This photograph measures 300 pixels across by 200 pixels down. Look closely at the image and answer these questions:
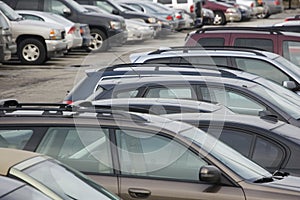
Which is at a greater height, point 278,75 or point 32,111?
point 32,111

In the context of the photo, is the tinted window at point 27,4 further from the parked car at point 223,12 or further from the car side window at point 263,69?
the parked car at point 223,12

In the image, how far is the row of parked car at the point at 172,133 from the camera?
6.42 m

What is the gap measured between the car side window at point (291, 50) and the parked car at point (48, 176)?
9.25 metres

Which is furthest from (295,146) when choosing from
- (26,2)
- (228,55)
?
(26,2)

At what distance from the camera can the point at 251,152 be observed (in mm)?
7586

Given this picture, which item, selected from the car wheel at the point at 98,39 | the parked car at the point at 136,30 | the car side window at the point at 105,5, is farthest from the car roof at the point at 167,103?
the car side window at the point at 105,5

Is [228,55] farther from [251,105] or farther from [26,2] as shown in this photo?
[26,2]

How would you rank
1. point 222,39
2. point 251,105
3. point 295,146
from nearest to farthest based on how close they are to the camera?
point 295,146, point 251,105, point 222,39

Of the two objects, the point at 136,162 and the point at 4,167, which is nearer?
the point at 4,167

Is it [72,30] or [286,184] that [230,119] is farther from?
[72,30]

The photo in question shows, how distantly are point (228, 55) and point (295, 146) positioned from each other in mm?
4512

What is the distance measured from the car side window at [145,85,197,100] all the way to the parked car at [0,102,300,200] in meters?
2.49

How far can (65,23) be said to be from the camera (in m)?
24.8

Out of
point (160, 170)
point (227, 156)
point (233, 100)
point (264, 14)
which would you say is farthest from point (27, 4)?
point (264, 14)
